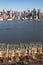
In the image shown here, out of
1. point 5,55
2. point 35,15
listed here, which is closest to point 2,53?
point 5,55

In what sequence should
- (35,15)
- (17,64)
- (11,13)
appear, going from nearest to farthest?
(17,64) < (35,15) < (11,13)

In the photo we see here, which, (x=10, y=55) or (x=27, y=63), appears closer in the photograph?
(x=27, y=63)

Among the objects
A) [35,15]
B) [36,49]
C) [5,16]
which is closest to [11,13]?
[5,16]

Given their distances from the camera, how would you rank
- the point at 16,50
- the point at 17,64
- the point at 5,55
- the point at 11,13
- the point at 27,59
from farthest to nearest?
1. the point at 11,13
2. the point at 16,50
3. the point at 5,55
4. the point at 27,59
5. the point at 17,64

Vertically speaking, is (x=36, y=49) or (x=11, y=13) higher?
(x=36, y=49)

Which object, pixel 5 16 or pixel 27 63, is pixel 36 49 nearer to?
pixel 27 63

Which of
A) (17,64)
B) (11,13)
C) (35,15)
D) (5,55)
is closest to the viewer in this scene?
(17,64)

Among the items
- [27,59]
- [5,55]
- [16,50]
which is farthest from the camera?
[16,50]

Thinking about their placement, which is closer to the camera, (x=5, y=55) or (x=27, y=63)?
(x=27, y=63)

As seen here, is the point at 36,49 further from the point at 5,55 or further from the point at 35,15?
the point at 35,15
